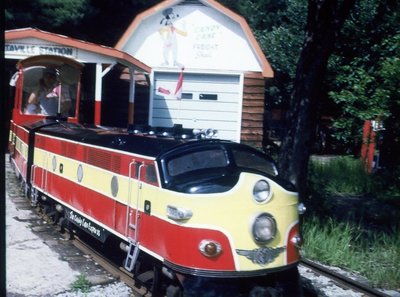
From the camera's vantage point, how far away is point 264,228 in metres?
4.98

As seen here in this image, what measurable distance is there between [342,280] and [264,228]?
2.33 metres

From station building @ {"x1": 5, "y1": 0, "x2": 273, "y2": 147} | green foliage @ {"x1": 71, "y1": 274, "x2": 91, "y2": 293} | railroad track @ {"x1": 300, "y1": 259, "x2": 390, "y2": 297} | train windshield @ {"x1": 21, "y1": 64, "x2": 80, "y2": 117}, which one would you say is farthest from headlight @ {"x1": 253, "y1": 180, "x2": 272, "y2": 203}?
station building @ {"x1": 5, "y1": 0, "x2": 273, "y2": 147}

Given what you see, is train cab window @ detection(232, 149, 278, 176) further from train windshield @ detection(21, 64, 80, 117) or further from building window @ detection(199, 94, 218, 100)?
building window @ detection(199, 94, 218, 100)

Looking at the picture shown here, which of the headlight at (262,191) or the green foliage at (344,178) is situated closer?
the headlight at (262,191)

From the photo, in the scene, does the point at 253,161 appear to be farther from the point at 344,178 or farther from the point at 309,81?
the point at 344,178

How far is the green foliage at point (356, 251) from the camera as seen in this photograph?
7.04m

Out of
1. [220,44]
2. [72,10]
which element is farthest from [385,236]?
[72,10]

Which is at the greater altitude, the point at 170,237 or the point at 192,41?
the point at 192,41

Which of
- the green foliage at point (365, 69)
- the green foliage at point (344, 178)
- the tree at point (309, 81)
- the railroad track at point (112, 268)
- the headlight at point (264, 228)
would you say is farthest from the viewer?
the green foliage at point (344, 178)

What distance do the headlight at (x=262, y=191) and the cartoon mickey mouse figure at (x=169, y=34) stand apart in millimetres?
12398

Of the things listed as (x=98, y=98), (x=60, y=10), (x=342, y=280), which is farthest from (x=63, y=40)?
(x=342, y=280)

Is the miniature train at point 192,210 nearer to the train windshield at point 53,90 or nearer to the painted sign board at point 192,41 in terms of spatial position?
the train windshield at point 53,90

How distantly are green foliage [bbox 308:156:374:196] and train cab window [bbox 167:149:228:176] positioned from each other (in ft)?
24.1

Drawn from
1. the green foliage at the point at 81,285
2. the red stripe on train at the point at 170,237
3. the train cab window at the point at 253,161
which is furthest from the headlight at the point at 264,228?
the green foliage at the point at 81,285
